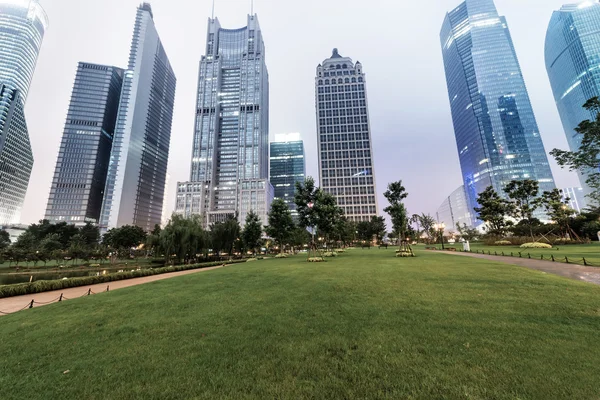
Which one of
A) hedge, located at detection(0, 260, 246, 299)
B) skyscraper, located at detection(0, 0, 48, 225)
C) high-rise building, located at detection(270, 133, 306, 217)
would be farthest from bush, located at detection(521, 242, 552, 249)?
skyscraper, located at detection(0, 0, 48, 225)

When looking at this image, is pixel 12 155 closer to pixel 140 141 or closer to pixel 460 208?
pixel 140 141

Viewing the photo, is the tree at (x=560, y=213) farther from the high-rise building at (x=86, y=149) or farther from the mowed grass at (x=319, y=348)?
the high-rise building at (x=86, y=149)

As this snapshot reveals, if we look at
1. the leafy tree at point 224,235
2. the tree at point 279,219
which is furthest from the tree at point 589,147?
the leafy tree at point 224,235

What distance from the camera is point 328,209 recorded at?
29719 millimetres

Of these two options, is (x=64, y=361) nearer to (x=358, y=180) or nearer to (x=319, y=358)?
(x=319, y=358)

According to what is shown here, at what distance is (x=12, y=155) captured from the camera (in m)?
131

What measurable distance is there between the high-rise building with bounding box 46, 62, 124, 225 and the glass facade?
60.1 ft

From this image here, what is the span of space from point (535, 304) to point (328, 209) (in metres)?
23.1

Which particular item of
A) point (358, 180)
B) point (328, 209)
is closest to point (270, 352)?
→ point (328, 209)

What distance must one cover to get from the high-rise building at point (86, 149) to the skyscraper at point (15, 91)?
18.6 meters

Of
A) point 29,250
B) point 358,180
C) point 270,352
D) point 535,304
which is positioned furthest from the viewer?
point 358,180

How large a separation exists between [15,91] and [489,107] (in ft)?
859

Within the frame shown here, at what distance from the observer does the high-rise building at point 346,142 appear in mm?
110250

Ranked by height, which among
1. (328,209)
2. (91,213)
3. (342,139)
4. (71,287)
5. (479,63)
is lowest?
(71,287)
